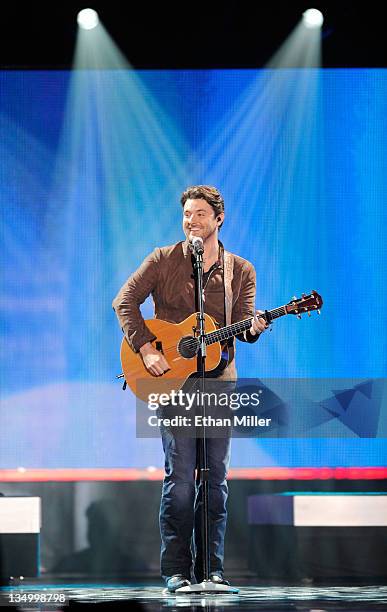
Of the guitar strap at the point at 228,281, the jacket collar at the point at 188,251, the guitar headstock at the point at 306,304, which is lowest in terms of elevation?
the guitar headstock at the point at 306,304

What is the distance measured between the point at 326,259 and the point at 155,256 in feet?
4.04

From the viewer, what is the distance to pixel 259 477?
20.1ft

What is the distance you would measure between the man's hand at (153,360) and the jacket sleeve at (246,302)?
425 millimetres

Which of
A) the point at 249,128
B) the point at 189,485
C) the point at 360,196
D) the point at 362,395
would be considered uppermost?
the point at 249,128

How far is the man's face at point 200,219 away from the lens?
17.9 feet

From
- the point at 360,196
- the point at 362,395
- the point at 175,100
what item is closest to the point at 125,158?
the point at 175,100

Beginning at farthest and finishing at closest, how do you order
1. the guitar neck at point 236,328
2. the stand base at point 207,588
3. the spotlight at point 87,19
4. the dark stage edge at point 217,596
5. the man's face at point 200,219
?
the spotlight at point 87,19, the man's face at point 200,219, the guitar neck at point 236,328, the stand base at point 207,588, the dark stage edge at point 217,596

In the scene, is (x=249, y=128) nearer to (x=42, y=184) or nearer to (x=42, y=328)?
(x=42, y=184)

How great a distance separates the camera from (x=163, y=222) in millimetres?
6285

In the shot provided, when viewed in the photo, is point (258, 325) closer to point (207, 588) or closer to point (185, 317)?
point (185, 317)

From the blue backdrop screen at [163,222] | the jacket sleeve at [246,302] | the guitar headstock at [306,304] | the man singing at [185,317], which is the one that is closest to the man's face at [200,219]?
the man singing at [185,317]

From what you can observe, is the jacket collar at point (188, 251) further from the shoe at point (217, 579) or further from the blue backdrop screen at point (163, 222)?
the shoe at point (217, 579)

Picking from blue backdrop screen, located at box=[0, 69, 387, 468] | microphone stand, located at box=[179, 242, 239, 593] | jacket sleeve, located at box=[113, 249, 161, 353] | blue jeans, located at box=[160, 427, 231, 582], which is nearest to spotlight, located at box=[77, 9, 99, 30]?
blue backdrop screen, located at box=[0, 69, 387, 468]

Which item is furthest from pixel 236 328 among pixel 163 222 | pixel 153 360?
pixel 163 222
